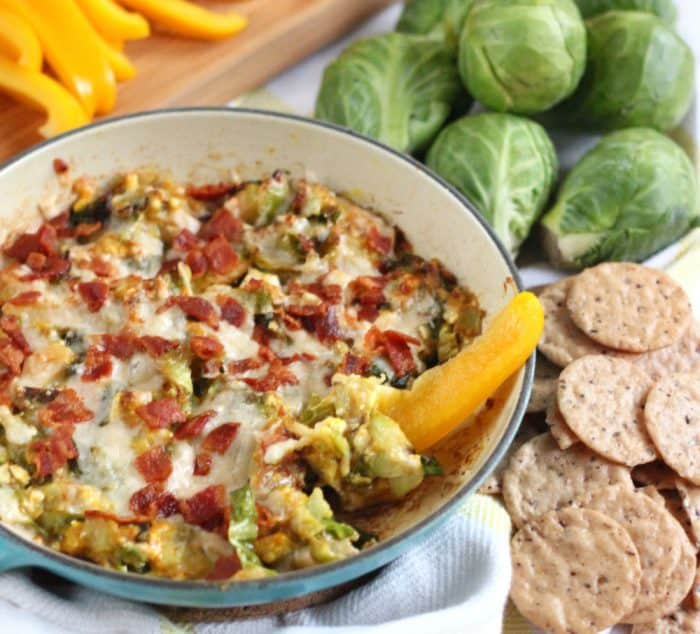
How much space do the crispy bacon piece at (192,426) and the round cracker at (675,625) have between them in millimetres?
1415

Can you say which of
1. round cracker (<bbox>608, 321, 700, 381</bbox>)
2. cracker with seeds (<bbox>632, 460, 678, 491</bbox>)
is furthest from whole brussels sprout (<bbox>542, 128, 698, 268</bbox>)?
cracker with seeds (<bbox>632, 460, 678, 491</bbox>)

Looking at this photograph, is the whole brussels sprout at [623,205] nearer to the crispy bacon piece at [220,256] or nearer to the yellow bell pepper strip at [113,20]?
the crispy bacon piece at [220,256]

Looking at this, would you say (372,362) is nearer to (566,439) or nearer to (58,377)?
(566,439)

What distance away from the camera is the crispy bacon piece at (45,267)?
10.5 ft

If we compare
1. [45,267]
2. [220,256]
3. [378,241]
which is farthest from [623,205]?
[45,267]

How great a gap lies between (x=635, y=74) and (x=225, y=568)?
2723mm

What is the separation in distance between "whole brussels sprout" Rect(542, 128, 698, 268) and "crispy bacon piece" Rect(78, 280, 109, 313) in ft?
5.78

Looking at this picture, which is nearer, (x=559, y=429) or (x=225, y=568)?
(x=225, y=568)

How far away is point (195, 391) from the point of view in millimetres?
2982

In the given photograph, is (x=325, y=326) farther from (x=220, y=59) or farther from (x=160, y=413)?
(x=220, y=59)

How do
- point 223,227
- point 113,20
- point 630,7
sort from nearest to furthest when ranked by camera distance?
1. point 223,227
2. point 113,20
3. point 630,7

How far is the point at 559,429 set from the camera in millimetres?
3285

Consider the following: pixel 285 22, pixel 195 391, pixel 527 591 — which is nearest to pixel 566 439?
pixel 527 591

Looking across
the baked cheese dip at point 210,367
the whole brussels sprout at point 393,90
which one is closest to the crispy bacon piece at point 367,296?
the baked cheese dip at point 210,367
